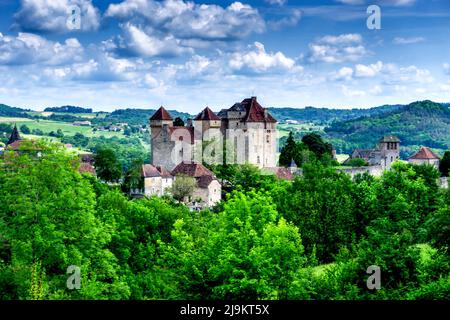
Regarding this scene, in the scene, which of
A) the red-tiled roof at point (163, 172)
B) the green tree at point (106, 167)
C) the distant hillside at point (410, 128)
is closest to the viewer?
the red-tiled roof at point (163, 172)

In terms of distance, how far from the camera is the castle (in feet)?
247

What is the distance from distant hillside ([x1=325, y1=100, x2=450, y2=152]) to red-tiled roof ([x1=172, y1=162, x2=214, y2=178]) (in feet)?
310

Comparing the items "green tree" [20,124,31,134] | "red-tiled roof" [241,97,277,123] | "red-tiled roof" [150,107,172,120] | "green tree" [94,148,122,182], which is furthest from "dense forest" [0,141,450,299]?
"green tree" [20,124,31,134]

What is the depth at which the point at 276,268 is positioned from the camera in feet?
72.5

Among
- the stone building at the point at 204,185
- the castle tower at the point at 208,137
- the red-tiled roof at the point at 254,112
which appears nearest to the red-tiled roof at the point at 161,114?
the castle tower at the point at 208,137

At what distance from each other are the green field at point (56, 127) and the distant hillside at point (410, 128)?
60.8m

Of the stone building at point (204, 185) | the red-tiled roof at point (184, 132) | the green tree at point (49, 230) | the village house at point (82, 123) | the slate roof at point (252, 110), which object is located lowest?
the stone building at point (204, 185)

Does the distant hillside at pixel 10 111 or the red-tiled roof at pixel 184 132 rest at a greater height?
the distant hillside at pixel 10 111

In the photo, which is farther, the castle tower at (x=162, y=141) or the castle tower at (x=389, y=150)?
the castle tower at (x=389, y=150)

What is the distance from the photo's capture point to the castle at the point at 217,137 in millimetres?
75375

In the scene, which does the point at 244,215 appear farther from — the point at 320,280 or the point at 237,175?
the point at 237,175

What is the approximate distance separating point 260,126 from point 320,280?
57.3m

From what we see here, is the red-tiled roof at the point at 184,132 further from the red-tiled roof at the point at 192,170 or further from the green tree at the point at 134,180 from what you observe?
the green tree at the point at 134,180
